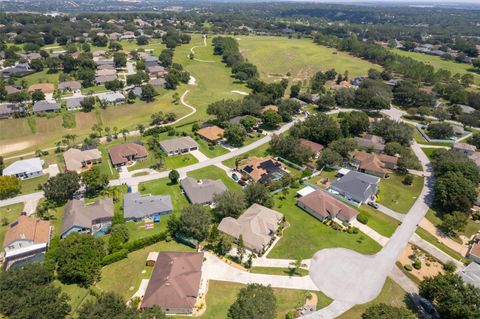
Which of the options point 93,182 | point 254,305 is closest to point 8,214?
point 93,182

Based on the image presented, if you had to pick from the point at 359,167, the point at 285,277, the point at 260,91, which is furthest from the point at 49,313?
the point at 260,91

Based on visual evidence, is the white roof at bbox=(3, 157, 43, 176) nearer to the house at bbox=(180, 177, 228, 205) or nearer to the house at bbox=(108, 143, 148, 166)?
the house at bbox=(108, 143, 148, 166)

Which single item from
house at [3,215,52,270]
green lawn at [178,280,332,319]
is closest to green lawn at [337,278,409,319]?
green lawn at [178,280,332,319]

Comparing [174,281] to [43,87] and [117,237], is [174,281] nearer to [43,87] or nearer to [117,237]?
[117,237]

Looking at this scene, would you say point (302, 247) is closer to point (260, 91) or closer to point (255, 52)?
point (260, 91)

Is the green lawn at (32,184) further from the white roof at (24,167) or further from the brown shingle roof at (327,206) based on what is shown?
the brown shingle roof at (327,206)

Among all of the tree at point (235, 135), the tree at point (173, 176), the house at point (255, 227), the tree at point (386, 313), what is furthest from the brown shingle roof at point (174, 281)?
the tree at point (235, 135)
